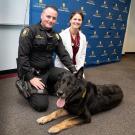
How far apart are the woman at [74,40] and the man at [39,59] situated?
326mm

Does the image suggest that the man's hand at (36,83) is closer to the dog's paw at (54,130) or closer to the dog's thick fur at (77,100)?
the dog's thick fur at (77,100)

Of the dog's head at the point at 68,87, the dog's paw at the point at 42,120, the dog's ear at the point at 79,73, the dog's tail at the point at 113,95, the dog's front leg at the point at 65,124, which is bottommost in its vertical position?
the dog's paw at the point at 42,120

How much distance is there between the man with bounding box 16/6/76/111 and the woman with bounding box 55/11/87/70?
0.33 meters

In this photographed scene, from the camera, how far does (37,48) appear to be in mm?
2717

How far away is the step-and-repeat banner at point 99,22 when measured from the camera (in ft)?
13.3

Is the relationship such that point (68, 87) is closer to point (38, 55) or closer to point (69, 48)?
point (38, 55)

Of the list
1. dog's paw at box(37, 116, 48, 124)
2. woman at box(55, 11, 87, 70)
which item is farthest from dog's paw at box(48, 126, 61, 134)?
woman at box(55, 11, 87, 70)

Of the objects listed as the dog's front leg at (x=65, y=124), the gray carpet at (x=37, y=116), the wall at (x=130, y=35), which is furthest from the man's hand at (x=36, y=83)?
the wall at (x=130, y=35)

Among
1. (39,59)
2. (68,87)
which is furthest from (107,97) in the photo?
(39,59)

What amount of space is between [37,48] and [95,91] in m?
0.83

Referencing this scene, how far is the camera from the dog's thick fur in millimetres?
2125

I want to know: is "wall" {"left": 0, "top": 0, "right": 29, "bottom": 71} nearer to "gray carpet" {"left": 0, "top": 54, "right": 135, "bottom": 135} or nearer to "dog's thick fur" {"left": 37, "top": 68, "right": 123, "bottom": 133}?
"gray carpet" {"left": 0, "top": 54, "right": 135, "bottom": 135}

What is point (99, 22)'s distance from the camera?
4.96 meters

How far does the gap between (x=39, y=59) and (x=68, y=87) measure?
30.9 inches
